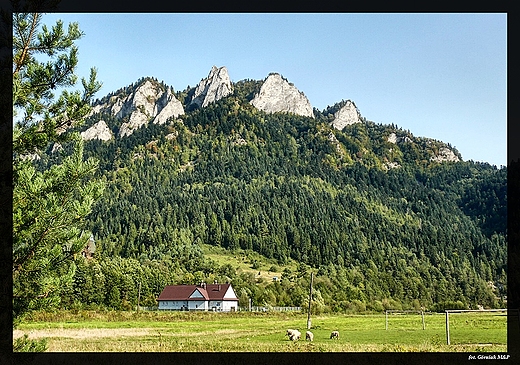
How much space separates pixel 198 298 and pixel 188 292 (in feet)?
7.48

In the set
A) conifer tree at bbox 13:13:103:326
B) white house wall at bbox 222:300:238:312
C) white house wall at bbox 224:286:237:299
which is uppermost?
conifer tree at bbox 13:13:103:326

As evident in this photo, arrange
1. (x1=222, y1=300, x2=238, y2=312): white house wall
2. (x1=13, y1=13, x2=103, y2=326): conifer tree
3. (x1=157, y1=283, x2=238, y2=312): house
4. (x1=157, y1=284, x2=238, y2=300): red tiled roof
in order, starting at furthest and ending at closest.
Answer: (x1=157, y1=284, x2=238, y2=300): red tiled roof
(x1=222, y1=300, x2=238, y2=312): white house wall
(x1=157, y1=283, x2=238, y2=312): house
(x1=13, y1=13, x2=103, y2=326): conifer tree

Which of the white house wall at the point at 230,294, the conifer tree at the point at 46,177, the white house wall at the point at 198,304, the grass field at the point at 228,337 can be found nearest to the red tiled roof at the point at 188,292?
the white house wall at the point at 230,294

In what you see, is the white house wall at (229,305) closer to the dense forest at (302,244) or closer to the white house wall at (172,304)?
the dense forest at (302,244)

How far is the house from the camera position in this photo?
3674 inches

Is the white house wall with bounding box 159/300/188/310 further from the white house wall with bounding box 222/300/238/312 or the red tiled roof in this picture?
the white house wall with bounding box 222/300/238/312

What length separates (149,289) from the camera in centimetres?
9381

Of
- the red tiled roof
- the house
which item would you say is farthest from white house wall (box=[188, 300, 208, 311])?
the red tiled roof

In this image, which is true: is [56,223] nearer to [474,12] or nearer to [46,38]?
[46,38]

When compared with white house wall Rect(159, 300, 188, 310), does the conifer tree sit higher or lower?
higher

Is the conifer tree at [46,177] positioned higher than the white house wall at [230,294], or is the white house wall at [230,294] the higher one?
the conifer tree at [46,177]

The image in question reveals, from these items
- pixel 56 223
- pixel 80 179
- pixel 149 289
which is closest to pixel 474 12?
pixel 80 179

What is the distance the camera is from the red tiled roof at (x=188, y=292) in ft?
310
